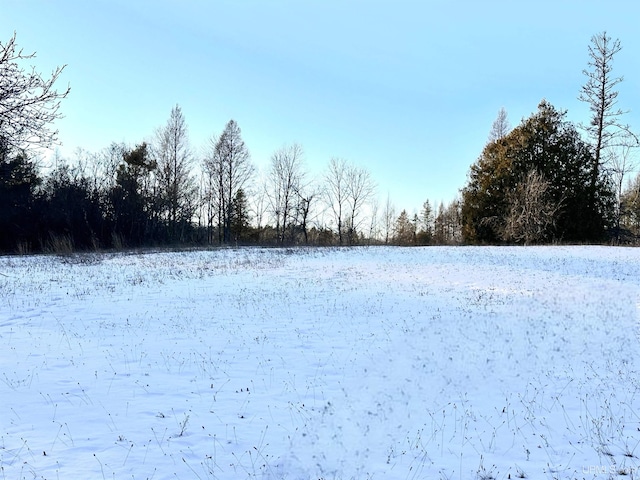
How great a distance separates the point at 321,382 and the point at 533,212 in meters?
29.8

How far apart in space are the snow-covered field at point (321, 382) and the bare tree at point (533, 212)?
19.0 meters

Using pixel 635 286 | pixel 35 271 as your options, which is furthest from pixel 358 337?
pixel 35 271

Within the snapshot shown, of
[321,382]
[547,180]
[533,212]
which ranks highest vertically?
[547,180]

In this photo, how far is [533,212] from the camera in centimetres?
3070

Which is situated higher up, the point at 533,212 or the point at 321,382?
the point at 533,212

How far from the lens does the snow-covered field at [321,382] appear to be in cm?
435

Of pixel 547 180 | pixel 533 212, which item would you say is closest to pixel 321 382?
pixel 533 212

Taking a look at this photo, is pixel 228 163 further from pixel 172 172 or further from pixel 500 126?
pixel 500 126

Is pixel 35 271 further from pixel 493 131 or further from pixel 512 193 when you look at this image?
pixel 493 131

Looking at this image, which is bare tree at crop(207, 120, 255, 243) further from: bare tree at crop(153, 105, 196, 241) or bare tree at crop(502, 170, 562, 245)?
bare tree at crop(502, 170, 562, 245)

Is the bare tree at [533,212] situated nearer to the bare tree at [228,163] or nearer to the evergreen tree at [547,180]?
the evergreen tree at [547,180]

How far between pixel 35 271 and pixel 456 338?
58.2ft

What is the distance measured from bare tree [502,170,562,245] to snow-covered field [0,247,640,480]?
19.0 m

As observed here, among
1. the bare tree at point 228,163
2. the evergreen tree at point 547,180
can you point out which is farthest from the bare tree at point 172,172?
the evergreen tree at point 547,180
